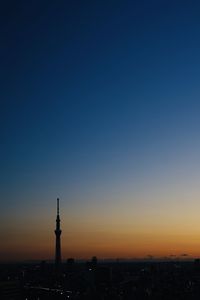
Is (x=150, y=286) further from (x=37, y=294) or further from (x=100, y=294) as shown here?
(x=37, y=294)

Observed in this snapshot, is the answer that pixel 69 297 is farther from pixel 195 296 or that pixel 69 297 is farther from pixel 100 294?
pixel 195 296

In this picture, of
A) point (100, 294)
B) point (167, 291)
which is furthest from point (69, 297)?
point (167, 291)

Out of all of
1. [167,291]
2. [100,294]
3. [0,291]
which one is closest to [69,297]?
[100,294]

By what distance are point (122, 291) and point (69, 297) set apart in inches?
944

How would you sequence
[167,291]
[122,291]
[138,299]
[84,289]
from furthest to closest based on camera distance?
[84,289]
[122,291]
[167,291]
[138,299]

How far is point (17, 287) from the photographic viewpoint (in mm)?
168375

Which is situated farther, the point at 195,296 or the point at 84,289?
the point at 84,289

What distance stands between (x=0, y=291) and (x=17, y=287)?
1043 centimetres

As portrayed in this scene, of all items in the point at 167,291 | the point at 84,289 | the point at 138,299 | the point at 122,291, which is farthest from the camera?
the point at 84,289

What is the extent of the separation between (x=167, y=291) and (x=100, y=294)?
77.6 ft

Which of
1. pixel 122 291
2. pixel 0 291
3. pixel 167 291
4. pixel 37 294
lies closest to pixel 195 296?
pixel 167 291

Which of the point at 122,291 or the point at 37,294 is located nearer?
the point at 37,294

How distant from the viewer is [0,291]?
159 meters

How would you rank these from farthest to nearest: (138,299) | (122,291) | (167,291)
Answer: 1. (122,291)
2. (167,291)
3. (138,299)
